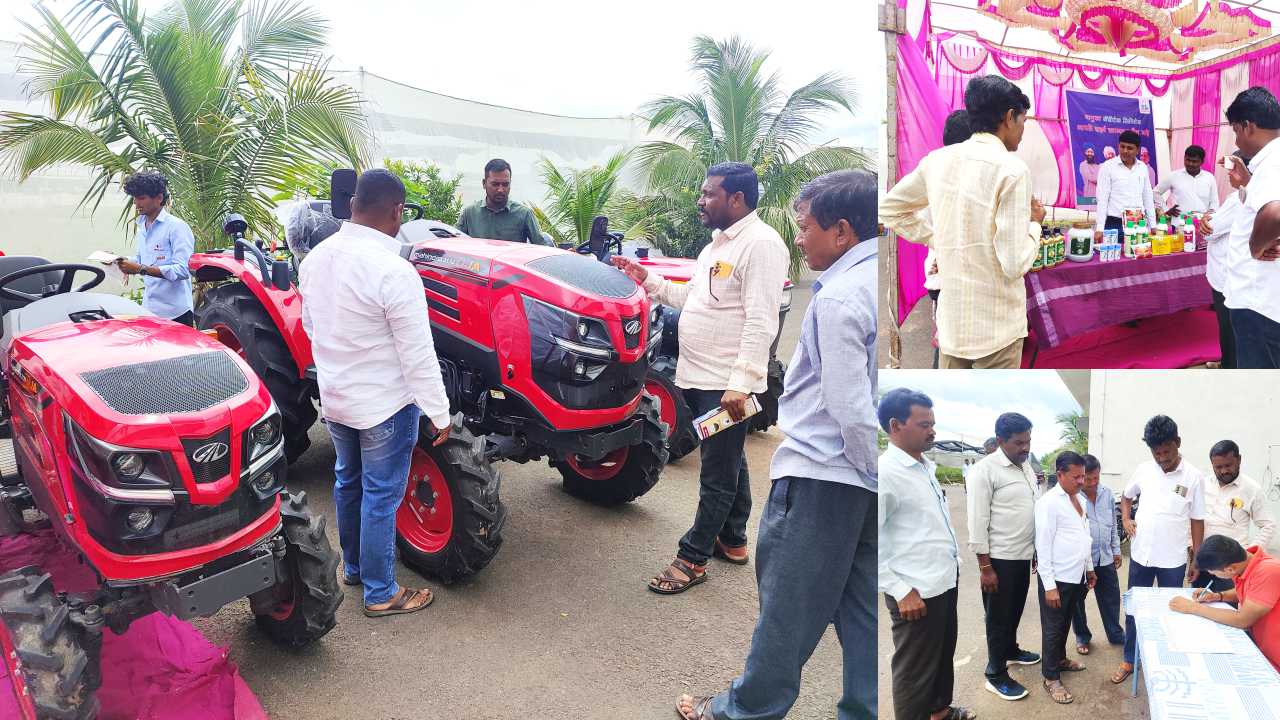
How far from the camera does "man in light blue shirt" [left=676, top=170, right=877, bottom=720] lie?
127cm

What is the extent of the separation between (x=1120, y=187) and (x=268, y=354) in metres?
3.28

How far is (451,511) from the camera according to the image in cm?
285

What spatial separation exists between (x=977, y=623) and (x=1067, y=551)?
0.10 m

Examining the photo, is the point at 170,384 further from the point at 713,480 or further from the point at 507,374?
the point at 713,480

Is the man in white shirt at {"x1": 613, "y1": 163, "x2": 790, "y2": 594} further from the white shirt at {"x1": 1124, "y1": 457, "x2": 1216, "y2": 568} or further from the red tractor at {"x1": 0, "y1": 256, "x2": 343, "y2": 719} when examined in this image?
the white shirt at {"x1": 1124, "y1": 457, "x2": 1216, "y2": 568}

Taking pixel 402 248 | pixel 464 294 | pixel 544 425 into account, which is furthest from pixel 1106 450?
pixel 402 248

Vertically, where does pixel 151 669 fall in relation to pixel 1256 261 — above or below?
below

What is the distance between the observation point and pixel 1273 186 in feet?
2.25

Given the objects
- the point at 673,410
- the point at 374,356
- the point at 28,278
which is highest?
Result: the point at 28,278

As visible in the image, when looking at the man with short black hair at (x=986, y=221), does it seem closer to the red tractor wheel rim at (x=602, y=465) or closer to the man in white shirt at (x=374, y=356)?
the man in white shirt at (x=374, y=356)

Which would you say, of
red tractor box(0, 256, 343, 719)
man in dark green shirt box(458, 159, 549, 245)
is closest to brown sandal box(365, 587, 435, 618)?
red tractor box(0, 256, 343, 719)

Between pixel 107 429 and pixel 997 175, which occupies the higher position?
pixel 997 175

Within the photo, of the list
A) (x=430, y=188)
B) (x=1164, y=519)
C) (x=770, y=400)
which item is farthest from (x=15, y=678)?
(x=430, y=188)

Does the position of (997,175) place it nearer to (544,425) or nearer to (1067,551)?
(1067,551)
